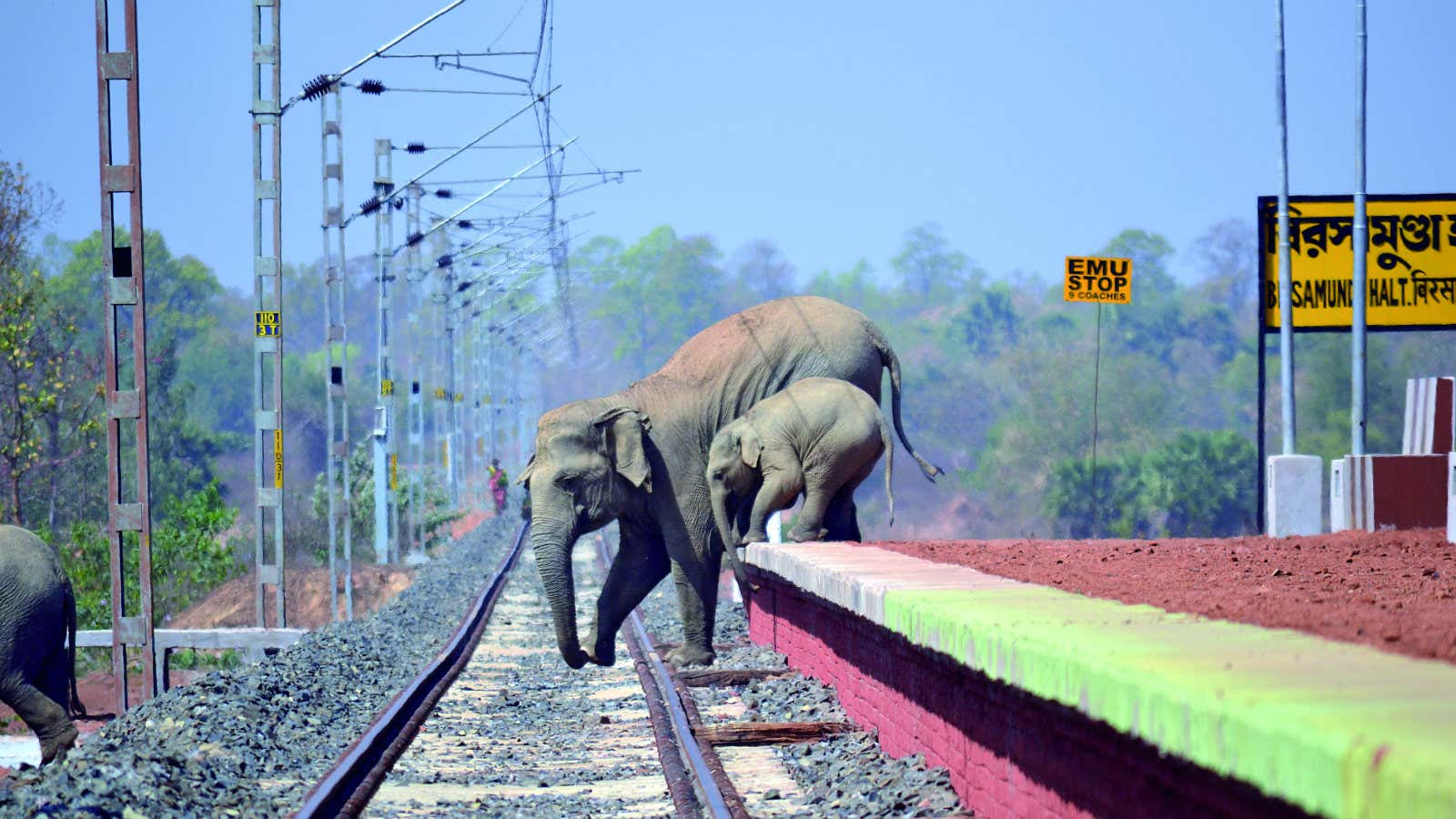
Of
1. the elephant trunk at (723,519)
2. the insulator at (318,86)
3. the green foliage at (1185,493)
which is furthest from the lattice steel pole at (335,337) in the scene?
the green foliage at (1185,493)

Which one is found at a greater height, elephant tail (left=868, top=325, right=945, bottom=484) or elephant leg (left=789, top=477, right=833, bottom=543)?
elephant tail (left=868, top=325, right=945, bottom=484)

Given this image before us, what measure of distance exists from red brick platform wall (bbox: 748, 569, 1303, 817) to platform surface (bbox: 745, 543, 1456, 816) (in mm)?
215

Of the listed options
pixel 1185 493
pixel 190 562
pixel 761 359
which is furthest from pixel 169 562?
pixel 1185 493

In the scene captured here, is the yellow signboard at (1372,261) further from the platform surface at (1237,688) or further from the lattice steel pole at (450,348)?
the lattice steel pole at (450,348)

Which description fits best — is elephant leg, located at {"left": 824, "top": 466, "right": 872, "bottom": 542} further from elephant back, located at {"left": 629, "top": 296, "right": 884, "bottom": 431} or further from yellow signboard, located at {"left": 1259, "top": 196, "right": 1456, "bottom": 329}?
yellow signboard, located at {"left": 1259, "top": 196, "right": 1456, "bottom": 329}

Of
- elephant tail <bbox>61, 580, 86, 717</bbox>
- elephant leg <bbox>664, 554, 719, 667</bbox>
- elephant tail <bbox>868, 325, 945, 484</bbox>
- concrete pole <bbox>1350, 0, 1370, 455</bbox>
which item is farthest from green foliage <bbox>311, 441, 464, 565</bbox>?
elephant leg <bbox>664, 554, 719, 667</bbox>

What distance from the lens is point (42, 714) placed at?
1664cm

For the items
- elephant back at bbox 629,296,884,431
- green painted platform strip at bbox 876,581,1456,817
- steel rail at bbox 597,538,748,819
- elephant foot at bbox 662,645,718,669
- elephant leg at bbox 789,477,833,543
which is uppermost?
elephant back at bbox 629,296,884,431

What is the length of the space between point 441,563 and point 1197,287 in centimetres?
10810

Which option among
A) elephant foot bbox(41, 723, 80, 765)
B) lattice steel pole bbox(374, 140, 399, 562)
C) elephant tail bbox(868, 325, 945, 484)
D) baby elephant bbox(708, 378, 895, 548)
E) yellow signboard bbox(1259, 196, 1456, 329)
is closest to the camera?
elephant foot bbox(41, 723, 80, 765)

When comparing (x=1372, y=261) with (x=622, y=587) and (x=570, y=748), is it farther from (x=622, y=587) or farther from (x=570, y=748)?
(x=570, y=748)

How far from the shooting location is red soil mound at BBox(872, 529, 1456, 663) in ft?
24.2

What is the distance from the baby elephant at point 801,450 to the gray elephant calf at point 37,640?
6.05m

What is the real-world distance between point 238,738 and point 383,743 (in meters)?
0.93
